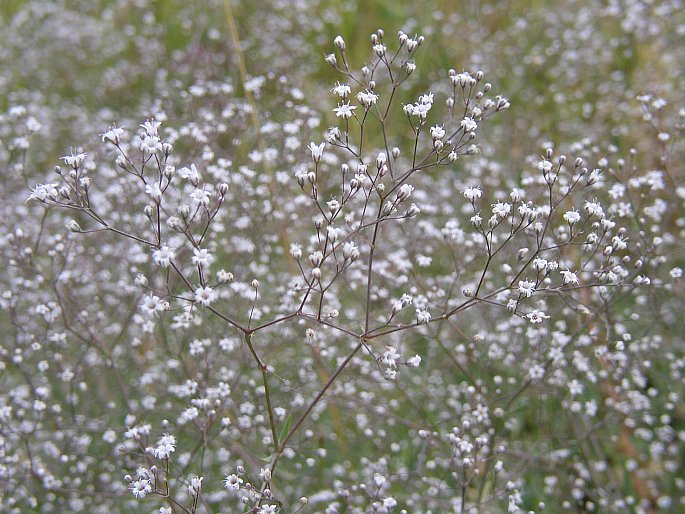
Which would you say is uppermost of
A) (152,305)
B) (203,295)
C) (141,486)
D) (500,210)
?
(500,210)

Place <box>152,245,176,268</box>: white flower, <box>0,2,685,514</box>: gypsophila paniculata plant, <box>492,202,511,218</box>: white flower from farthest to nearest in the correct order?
<box>0,2,685,514</box>: gypsophila paniculata plant → <box>492,202,511,218</box>: white flower → <box>152,245,176,268</box>: white flower

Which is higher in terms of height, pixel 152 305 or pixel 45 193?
pixel 45 193

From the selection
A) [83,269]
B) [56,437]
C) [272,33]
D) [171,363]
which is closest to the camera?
[171,363]

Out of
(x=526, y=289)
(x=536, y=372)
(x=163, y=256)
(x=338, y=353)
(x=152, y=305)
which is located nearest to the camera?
→ (x=163, y=256)

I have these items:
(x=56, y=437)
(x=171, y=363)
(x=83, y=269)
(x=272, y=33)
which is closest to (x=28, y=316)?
(x=83, y=269)

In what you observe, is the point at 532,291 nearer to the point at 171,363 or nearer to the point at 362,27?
the point at 171,363

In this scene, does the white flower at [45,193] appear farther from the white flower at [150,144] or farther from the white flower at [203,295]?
the white flower at [203,295]

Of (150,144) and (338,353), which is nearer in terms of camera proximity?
(150,144)

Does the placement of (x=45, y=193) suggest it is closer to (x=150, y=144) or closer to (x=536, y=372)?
(x=150, y=144)

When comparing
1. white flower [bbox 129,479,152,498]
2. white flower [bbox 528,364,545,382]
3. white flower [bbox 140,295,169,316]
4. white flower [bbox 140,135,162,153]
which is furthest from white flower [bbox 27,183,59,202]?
white flower [bbox 528,364,545,382]

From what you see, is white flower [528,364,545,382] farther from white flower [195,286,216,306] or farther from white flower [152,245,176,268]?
white flower [152,245,176,268]

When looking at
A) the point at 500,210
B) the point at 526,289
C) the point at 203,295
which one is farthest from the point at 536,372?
the point at 203,295
